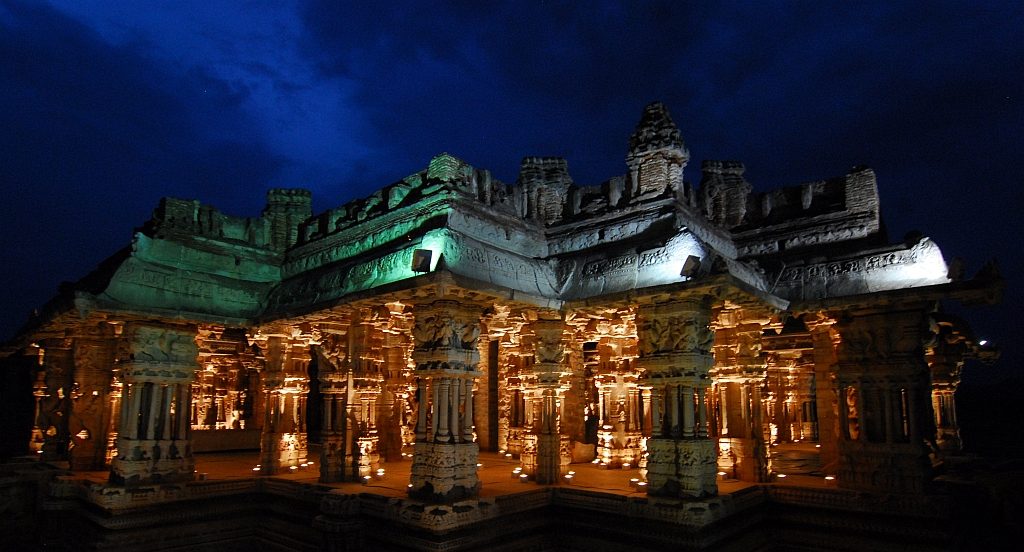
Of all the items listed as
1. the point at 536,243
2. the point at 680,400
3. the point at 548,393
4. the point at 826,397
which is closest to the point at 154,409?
the point at 548,393

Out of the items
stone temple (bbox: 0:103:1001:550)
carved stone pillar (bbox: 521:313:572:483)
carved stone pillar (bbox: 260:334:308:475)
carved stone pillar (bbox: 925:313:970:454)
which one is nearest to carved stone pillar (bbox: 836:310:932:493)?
stone temple (bbox: 0:103:1001:550)

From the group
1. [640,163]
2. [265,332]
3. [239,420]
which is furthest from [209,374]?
[640,163]

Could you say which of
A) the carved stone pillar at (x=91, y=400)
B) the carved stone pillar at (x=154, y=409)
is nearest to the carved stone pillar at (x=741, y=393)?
the carved stone pillar at (x=154, y=409)

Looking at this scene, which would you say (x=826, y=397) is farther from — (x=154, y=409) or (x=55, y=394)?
(x=55, y=394)

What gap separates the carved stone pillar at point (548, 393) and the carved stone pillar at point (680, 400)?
231cm

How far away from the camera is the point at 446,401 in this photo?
8.99 meters

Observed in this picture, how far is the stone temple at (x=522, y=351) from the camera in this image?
8.79 m

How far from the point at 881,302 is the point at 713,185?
4239mm

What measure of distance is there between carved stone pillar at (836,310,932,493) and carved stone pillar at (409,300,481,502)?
584 cm

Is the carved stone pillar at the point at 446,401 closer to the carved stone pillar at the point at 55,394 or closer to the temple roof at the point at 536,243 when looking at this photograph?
the temple roof at the point at 536,243

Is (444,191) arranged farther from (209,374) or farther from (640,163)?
(209,374)

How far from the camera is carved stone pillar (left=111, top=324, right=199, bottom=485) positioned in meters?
10.4

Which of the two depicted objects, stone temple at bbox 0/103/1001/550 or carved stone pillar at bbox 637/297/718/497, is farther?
stone temple at bbox 0/103/1001/550

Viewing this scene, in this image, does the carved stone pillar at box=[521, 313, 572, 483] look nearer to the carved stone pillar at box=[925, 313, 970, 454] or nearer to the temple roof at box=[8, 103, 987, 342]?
the temple roof at box=[8, 103, 987, 342]
